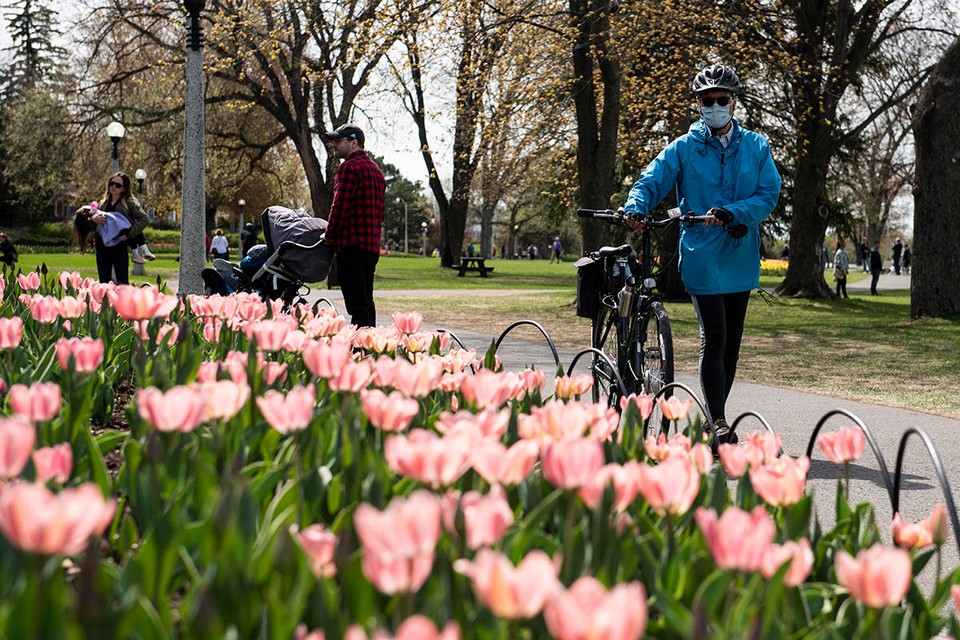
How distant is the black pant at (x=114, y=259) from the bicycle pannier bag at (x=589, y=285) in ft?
23.7

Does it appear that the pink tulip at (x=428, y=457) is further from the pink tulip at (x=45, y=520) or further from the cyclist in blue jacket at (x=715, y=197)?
the cyclist in blue jacket at (x=715, y=197)

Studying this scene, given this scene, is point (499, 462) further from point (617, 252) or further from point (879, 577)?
point (617, 252)

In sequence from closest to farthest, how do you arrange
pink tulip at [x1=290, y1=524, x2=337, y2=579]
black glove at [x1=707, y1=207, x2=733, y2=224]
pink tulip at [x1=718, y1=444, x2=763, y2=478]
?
pink tulip at [x1=290, y1=524, x2=337, y2=579] → pink tulip at [x1=718, y1=444, x2=763, y2=478] → black glove at [x1=707, y1=207, x2=733, y2=224]

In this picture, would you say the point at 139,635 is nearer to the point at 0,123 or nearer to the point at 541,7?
the point at 541,7

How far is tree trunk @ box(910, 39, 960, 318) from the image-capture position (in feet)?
55.6

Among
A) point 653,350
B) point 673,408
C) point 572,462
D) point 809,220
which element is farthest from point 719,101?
point 809,220

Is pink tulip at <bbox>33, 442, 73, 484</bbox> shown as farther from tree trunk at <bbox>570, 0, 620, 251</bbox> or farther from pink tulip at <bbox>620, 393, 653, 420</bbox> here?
tree trunk at <bbox>570, 0, 620, 251</bbox>

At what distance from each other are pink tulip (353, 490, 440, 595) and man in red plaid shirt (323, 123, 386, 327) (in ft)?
24.6

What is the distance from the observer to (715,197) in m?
5.64

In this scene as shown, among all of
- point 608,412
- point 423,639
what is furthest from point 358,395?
point 423,639

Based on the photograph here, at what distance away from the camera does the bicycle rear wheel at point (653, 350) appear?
18.8ft

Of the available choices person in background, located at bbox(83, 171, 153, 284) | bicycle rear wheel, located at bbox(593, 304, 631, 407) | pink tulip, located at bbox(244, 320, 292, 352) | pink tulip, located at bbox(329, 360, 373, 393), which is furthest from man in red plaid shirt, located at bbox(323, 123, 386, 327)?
pink tulip, located at bbox(329, 360, 373, 393)

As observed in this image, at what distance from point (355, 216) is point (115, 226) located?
179 inches

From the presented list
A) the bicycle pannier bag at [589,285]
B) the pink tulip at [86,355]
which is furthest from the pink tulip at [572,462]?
the bicycle pannier bag at [589,285]
